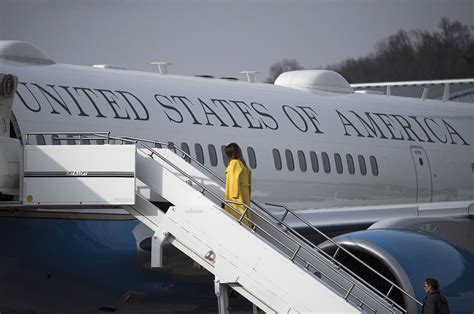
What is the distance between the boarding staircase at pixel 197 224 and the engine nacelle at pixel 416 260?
1.97 ft

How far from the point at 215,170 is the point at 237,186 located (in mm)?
4238

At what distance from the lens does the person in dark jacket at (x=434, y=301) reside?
37.6ft

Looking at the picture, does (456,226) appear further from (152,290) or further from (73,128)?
(73,128)

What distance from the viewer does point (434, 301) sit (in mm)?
11453

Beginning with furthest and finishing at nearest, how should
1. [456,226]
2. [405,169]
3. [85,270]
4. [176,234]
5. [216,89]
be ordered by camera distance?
1. [405,169]
2. [216,89]
3. [456,226]
4. [85,270]
5. [176,234]

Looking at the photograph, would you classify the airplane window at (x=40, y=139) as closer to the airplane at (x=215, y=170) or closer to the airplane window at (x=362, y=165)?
the airplane at (x=215, y=170)

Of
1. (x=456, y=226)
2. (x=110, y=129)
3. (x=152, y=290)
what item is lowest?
(x=152, y=290)

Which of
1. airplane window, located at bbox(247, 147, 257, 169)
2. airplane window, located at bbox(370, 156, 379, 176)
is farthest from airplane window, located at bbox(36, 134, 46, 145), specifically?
airplane window, located at bbox(370, 156, 379, 176)

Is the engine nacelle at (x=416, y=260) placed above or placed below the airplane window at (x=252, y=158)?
below

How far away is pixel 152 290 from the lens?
1391 centimetres

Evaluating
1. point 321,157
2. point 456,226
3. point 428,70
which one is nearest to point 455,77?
point 428,70

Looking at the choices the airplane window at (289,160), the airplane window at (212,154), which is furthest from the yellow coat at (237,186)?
the airplane window at (289,160)

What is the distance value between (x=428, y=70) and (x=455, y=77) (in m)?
0.79

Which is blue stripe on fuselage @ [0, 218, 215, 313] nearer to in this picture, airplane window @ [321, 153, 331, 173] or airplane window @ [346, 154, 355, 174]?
airplane window @ [321, 153, 331, 173]
